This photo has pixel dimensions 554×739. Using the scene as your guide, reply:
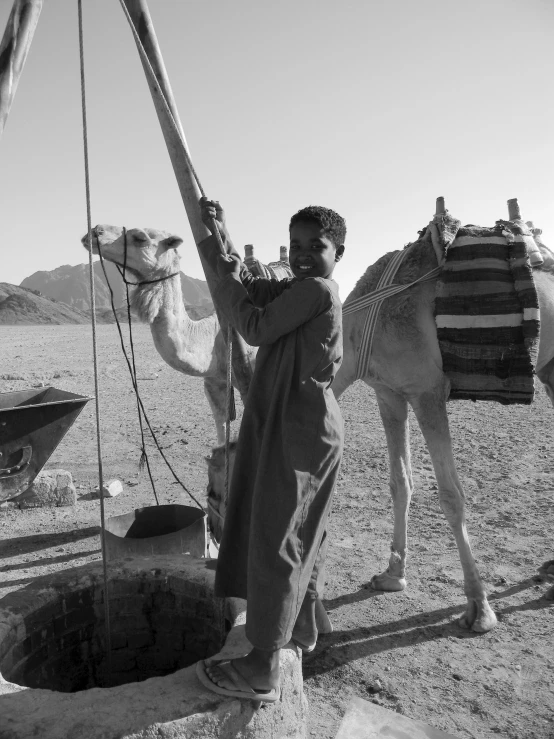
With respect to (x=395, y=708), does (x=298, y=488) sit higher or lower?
higher

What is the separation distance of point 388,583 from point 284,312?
272 centimetres

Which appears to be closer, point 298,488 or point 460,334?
point 298,488

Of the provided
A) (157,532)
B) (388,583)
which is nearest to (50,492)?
(157,532)

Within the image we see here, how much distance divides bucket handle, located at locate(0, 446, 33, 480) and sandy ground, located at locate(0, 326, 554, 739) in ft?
2.31

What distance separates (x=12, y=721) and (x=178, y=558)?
4.23ft

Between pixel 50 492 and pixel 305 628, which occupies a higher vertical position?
pixel 305 628

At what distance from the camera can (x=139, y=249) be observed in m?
5.10

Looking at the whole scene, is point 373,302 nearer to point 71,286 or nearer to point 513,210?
point 513,210

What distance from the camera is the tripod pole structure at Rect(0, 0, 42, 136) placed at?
2.89 meters

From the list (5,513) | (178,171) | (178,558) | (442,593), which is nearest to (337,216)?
(178,171)

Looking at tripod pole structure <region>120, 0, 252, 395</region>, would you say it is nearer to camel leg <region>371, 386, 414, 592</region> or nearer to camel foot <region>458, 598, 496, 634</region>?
camel leg <region>371, 386, 414, 592</region>

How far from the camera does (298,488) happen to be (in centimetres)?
209

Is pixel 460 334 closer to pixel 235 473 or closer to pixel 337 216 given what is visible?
pixel 337 216

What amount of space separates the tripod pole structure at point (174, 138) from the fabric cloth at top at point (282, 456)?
470 millimetres
